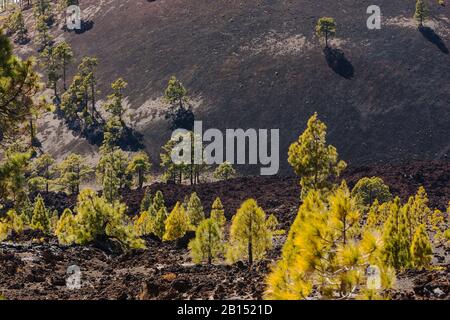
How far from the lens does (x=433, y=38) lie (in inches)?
5256

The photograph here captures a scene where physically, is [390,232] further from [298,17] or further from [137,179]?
[298,17]

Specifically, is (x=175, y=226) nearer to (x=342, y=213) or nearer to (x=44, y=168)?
(x=342, y=213)

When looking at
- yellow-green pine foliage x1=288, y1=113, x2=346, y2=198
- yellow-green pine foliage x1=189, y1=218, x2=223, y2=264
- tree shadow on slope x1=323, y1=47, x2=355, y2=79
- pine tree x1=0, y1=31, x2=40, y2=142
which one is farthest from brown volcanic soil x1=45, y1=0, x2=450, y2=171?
pine tree x1=0, y1=31, x2=40, y2=142

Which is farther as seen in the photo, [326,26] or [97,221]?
[326,26]

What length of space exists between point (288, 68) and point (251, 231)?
98.0m

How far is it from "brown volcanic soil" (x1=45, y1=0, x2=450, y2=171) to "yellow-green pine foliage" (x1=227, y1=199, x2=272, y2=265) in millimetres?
68491

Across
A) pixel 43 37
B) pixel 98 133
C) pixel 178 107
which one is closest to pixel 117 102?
pixel 98 133

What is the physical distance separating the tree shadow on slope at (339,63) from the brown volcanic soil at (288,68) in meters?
0.39

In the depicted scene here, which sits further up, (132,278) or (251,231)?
(251,231)

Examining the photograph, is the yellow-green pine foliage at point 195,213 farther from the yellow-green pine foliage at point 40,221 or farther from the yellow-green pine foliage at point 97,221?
the yellow-green pine foliage at point 97,221

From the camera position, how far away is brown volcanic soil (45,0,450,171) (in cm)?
10961

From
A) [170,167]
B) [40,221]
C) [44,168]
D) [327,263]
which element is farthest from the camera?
[44,168]

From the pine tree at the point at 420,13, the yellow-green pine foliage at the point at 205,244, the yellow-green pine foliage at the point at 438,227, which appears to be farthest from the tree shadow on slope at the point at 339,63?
the yellow-green pine foliage at the point at 205,244

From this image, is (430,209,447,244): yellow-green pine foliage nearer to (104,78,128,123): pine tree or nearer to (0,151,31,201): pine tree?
(0,151,31,201): pine tree
